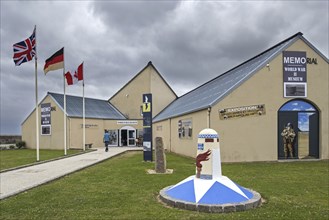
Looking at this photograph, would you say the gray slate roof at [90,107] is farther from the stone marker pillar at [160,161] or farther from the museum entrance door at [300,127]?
the museum entrance door at [300,127]

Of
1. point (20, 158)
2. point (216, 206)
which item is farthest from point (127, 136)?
point (216, 206)

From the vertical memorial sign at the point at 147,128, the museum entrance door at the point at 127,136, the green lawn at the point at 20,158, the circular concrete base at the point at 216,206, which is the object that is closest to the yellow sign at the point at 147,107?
the vertical memorial sign at the point at 147,128

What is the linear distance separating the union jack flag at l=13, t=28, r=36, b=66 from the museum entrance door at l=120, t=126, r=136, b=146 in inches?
854

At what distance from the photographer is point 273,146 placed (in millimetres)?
18547

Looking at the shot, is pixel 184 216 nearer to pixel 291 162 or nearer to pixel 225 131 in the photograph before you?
pixel 225 131

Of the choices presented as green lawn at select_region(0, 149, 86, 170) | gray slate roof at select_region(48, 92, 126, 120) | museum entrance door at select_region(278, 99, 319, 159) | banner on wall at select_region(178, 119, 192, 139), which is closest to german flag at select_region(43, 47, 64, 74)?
green lawn at select_region(0, 149, 86, 170)

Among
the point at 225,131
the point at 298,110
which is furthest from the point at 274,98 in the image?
the point at 225,131

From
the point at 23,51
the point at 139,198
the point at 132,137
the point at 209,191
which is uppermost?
the point at 23,51

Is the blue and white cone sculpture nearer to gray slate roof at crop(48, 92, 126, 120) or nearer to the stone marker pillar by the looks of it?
the stone marker pillar

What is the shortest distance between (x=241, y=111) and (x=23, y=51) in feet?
45.6

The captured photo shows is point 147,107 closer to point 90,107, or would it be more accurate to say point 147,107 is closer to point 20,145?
point 90,107

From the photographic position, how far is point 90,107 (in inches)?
1598

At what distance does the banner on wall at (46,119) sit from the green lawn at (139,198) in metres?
24.7

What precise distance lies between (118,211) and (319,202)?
524 centimetres
